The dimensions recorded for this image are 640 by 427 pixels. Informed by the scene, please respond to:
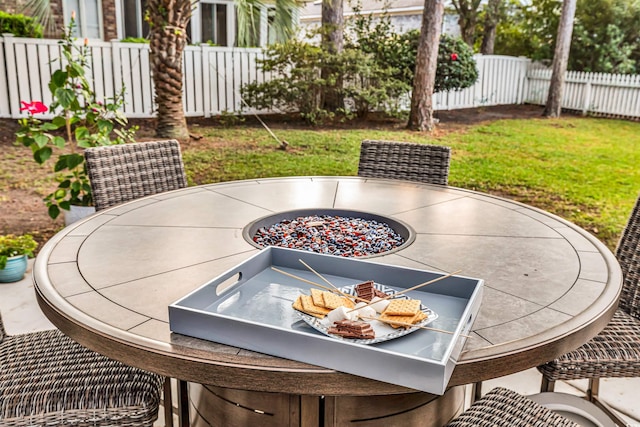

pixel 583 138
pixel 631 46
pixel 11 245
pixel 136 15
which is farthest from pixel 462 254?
pixel 631 46

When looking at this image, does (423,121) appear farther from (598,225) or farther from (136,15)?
(136,15)

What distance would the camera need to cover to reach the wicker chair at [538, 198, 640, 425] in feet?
5.72

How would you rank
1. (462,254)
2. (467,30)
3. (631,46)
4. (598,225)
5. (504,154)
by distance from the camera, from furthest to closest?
(467,30) → (631,46) → (504,154) → (598,225) → (462,254)

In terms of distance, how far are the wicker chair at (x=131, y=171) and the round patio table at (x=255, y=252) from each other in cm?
34

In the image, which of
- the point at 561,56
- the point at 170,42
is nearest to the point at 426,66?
the point at 561,56

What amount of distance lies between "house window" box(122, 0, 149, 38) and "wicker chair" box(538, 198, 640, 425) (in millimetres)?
9703

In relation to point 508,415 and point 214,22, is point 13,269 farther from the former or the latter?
point 214,22

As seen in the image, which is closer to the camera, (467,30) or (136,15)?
(136,15)

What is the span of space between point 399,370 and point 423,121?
734cm

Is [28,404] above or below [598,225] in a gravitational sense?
above

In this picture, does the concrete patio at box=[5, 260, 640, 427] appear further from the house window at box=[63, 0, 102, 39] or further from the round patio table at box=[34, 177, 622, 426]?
the house window at box=[63, 0, 102, 39]

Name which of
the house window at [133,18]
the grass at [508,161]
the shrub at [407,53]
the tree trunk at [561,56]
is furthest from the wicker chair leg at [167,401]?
the tree trunk at [561,56]

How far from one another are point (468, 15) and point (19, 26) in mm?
8674

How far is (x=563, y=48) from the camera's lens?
31.5ft
